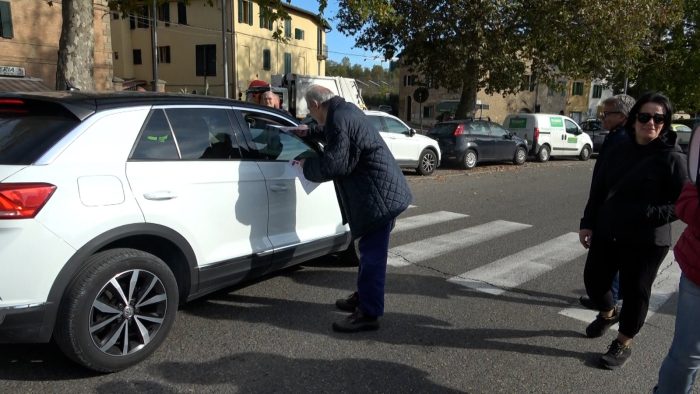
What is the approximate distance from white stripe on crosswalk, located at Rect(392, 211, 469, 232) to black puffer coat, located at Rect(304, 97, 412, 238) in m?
3.50

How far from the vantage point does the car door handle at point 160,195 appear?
10.1 ft

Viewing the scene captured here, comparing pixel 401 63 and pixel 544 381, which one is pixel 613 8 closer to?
pixel 401 63

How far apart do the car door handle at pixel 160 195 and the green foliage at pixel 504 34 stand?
42.0 ft

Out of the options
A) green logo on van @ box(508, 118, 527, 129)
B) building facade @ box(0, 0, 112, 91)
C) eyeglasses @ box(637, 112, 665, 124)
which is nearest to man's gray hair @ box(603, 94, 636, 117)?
eyeglasses @ box(637, 112, 665, 124)

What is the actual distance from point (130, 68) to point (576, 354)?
45.2 m

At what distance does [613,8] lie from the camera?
16438 millimetres

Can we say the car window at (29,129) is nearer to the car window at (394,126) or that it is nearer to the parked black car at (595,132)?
the car window at (394,126)

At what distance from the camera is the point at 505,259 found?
5699 mm

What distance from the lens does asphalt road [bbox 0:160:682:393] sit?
3.00 metres

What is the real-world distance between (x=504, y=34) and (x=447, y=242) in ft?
41.2

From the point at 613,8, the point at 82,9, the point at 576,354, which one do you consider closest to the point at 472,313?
the point at 576,354

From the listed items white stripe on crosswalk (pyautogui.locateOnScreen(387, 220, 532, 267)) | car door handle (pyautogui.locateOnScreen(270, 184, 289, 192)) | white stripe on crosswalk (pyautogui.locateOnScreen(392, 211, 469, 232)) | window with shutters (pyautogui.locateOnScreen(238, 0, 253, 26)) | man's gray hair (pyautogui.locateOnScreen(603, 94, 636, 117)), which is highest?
window with shutters (pyautogui.locateOnScreen(238, 0, 253, 26))

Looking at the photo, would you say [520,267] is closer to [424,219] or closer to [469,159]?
[424,219]

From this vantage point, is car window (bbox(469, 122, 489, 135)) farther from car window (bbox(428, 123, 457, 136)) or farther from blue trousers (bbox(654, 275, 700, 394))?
blue trousers (bbox(654, 275, 700, 394))
